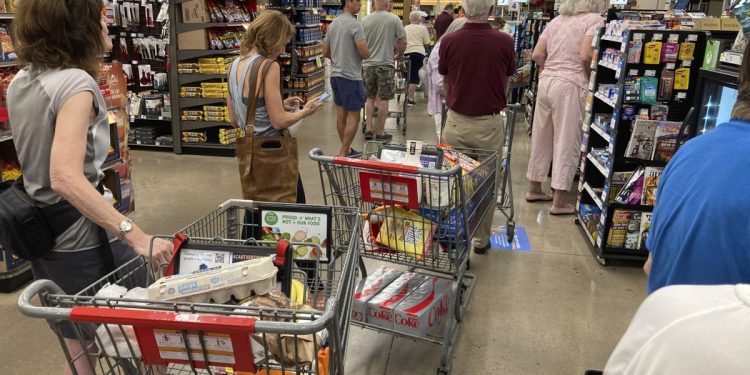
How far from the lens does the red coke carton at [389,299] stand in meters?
2.77

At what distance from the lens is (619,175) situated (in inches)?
155

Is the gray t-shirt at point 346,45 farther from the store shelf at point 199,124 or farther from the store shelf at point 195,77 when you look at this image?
the store shelf at point 199,124

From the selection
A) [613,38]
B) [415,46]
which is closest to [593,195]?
[613,38]

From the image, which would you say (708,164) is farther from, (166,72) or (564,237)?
(166,72)

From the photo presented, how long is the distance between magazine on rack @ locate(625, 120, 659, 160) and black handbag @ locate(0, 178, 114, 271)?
11.0ft

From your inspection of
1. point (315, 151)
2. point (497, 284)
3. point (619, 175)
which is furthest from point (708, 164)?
point (619, 175)

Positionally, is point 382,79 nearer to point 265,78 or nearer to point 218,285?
point 265,78

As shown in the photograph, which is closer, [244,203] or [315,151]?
[244,203]

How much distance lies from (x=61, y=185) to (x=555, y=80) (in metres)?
4.16

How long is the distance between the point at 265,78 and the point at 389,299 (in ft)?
4.46

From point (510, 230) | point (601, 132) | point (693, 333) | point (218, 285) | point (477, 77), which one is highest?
point (477, 77)

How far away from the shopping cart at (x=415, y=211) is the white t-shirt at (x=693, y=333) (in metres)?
1.40

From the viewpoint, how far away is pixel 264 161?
3.10m

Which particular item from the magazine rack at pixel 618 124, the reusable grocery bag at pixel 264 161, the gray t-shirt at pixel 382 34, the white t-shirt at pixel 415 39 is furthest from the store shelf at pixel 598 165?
the white t-shirt at pixel 415 39
